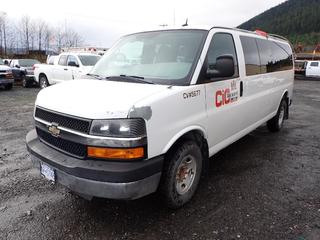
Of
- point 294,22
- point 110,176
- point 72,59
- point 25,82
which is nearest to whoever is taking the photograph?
point 110,176

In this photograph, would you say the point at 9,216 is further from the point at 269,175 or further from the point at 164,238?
the point at 269,175

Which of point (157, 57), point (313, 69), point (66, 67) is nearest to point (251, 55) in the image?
point (157, 57)

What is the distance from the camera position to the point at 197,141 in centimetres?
379

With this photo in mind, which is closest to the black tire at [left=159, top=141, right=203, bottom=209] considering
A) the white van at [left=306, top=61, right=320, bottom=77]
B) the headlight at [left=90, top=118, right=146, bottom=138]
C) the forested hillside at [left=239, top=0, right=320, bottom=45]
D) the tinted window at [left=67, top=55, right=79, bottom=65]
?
the headlight at [left=90, top=118, right=146, bottom=138]

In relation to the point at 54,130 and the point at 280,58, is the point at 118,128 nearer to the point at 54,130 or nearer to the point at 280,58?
the point at 54,130

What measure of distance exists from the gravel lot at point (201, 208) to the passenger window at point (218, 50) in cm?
147

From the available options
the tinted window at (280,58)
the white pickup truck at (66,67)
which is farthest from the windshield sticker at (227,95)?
the white pickup truck at (66,67)

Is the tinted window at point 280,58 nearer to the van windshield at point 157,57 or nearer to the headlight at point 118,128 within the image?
the van windshield at point 157,57

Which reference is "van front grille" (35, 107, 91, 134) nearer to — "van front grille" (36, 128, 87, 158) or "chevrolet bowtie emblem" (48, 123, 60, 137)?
"chevrolet bowtie emblem" (48, 123, 60, 137)

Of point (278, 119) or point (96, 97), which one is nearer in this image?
point (96, 97)

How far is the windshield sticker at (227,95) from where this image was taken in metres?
4.08

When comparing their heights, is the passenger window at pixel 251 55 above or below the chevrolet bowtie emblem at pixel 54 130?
above

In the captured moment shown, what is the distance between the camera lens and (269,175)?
4.70 m

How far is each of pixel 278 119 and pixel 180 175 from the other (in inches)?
169
